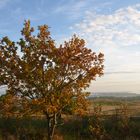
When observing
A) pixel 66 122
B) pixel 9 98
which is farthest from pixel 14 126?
pixel 9 98

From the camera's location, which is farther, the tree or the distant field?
the distant field

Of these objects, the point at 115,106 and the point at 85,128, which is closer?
the point at 85,128

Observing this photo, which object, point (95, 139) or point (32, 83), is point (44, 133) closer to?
point (95, 139)

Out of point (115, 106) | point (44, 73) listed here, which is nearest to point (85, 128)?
point (44, 73)

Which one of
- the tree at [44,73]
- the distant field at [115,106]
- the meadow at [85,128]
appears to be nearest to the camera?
the tree at [44,73]

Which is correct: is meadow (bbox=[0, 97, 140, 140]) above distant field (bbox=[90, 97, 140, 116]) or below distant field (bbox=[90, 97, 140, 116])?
below

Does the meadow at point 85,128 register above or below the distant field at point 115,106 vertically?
below

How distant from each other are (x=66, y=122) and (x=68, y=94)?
1869 centimetres

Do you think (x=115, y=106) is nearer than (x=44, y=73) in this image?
No

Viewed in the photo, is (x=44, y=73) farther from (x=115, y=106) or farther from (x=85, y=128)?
(x=115, y=106)

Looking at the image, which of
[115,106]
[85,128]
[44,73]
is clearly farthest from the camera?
[115,106]

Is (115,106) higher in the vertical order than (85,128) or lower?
higher

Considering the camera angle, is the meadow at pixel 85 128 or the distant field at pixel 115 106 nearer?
the meadow at pixel 85 128

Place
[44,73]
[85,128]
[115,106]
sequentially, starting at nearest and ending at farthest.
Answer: [44,73] → [85,128] → [115,106]
